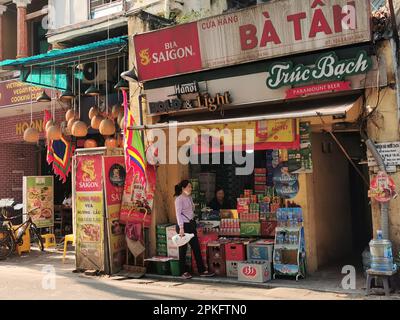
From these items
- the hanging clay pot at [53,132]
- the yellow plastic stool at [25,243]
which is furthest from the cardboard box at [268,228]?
the yellow plastic stool at [25,243]

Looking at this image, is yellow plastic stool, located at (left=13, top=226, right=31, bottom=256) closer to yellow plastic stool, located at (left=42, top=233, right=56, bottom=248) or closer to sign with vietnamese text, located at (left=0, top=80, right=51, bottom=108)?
yellow plastic stool, located at (left=42, top=233, right=56, bottom=248)

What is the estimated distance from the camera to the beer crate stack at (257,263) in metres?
8.73

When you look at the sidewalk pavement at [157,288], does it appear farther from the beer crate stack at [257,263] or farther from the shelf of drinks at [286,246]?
the shelf of drinks at [286,246]

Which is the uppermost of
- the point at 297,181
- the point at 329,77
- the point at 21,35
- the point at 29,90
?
the point at 21,35

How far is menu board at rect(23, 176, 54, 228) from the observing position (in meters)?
14.8

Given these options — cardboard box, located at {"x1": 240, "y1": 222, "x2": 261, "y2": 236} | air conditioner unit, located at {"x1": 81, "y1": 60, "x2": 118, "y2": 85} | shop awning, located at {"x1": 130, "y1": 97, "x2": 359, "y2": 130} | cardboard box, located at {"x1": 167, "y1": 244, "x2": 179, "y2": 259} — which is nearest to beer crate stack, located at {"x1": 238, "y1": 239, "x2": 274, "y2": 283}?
cardboard box, located at {"x1": 240, "y1": 222, "x2": 261, "y2": 236}

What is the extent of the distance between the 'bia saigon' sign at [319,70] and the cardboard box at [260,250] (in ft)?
10.1

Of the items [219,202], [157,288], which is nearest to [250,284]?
[157,288]

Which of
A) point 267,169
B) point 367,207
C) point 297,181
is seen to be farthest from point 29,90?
point 367,207

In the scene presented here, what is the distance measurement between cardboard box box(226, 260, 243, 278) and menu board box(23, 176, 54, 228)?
7.70 m

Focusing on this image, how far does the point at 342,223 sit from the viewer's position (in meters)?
10.8

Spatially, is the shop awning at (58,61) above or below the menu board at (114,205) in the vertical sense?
above

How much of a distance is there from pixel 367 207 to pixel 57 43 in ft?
33.1
